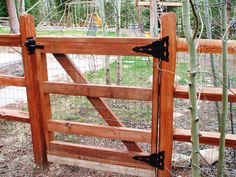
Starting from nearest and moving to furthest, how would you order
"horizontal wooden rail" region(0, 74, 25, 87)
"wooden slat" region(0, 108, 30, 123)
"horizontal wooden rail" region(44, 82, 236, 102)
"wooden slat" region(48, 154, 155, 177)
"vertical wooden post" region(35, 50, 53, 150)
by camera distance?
"horizontal wooden rail" region(44, 82, 236, 102) → "wooden slat" region(48, 154, 155, 177) → "vertical wooden post" region(35, 50, 53, 150) → "horizontal wooden rail" region(0, 74, 25, 87) → "wooden slat" region(0, 108, 30, 123)

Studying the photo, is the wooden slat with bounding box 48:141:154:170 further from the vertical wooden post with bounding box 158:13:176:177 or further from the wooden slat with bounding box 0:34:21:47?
the wooden slat with bounding box 0:34:21:47

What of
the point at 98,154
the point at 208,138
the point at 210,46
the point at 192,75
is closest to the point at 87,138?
the point at 98,154

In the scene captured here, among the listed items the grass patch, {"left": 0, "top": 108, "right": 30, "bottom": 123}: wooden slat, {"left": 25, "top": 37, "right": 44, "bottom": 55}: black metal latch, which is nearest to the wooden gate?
{"left": 25, "top": 37, "right": 44, "bottom": 55}: black metal latch

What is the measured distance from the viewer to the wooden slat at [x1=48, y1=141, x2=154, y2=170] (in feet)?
9.43

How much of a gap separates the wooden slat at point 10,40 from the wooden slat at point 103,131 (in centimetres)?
81

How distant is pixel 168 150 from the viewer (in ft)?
8.85

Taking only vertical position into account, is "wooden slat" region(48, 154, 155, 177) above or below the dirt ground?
above

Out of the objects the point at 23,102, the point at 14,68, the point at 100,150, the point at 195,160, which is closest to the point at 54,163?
the point at 100,150

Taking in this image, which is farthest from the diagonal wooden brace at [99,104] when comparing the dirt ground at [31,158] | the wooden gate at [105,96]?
the dirt ground at [31,158]

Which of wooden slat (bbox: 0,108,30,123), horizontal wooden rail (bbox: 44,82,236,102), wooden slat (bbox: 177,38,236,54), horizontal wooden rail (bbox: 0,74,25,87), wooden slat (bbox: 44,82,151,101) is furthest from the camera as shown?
wooden slat (bbox: 0,108,30,123)

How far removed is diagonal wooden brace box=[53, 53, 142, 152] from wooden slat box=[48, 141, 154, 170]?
80mm

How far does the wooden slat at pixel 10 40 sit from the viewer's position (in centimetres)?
299

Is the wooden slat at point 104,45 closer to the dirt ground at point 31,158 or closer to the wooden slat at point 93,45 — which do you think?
the wooden slat at point 93,45

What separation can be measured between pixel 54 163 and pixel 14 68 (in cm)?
513
